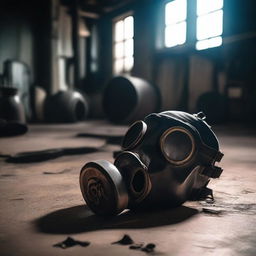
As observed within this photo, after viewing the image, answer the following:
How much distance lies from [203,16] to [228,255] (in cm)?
699

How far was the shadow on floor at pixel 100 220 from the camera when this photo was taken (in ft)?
4.53

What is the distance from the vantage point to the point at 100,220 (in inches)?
57.9

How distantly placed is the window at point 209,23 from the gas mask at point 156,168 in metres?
5.91

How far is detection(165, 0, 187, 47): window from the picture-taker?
25.7ft

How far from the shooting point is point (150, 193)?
1543 mm

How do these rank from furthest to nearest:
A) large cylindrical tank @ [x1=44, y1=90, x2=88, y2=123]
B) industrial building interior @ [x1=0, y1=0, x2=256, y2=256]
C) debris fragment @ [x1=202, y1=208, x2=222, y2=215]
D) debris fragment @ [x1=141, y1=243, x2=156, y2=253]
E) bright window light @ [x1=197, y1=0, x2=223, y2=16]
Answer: large cylindrical tank @ [x1=44, y1=90, x2=88, y2=123]
bright window light @ [x1=197, y1=0, x2=223, y2=16]
debris fragment @ [x1=202, y1=208, x2=222, y2=215]
industrial building interior @ [x1=0, y1=0, x2=256, y2=256]
debris fragment @ [x1=141, y1=243, x2=156, y2=253]

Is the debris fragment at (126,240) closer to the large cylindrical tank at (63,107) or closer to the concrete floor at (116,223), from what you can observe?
the concrete floor at (116,223)

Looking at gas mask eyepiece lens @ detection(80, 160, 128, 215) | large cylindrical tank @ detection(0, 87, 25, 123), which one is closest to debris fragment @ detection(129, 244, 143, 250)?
gas mask eyepiece lens @ detection(80, 160, 128, 215)

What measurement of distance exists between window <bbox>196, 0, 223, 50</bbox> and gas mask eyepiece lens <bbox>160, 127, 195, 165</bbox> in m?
5.96

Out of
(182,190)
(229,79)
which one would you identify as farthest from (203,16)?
(182,190)

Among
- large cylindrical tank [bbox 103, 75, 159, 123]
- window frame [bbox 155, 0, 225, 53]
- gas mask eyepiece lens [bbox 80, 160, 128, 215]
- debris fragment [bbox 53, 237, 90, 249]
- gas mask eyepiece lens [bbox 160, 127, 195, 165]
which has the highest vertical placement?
window frame [bbox 155, 0, 225, 53]

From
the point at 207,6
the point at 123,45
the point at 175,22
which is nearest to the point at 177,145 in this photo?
the point at 207,6

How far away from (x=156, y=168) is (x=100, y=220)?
13.0 inches

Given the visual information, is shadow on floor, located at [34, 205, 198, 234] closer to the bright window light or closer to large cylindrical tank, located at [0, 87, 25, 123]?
large cylindrical tank, located at [0, 87, 25, 123]
